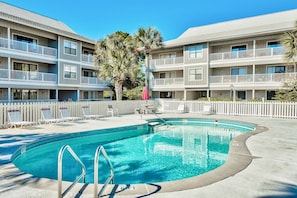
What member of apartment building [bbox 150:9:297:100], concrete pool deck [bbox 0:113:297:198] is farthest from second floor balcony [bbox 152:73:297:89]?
concrete pool deck [bbox 0:113:297:198]

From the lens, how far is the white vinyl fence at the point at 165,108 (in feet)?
42.1

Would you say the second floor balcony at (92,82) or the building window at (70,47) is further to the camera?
the second floor balcony at (92,82)

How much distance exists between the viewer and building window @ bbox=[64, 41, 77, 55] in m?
24.0

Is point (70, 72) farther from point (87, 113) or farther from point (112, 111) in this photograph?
point (87, 113)

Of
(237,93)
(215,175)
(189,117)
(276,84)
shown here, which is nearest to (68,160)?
(215,175)

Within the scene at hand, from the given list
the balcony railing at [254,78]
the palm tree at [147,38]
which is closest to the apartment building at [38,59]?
the palm tree at [147,38]

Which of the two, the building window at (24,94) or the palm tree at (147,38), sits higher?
the palm tree at (147,38)

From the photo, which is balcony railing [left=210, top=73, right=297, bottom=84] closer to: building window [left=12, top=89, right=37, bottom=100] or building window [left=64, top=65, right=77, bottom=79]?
building window [left=64, top=65, right=77, bottom=79]

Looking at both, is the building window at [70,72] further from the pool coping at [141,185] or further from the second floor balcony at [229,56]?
the pool coping at [141,185]

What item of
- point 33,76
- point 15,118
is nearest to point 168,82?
point 33,76

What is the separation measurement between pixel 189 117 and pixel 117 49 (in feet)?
34.5

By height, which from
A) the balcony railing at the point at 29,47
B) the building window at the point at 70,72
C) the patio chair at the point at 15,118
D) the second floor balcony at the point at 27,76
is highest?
the balcony railing at the point at 29,47

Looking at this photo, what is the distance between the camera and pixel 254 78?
76.3 ft

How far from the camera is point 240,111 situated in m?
19.4
